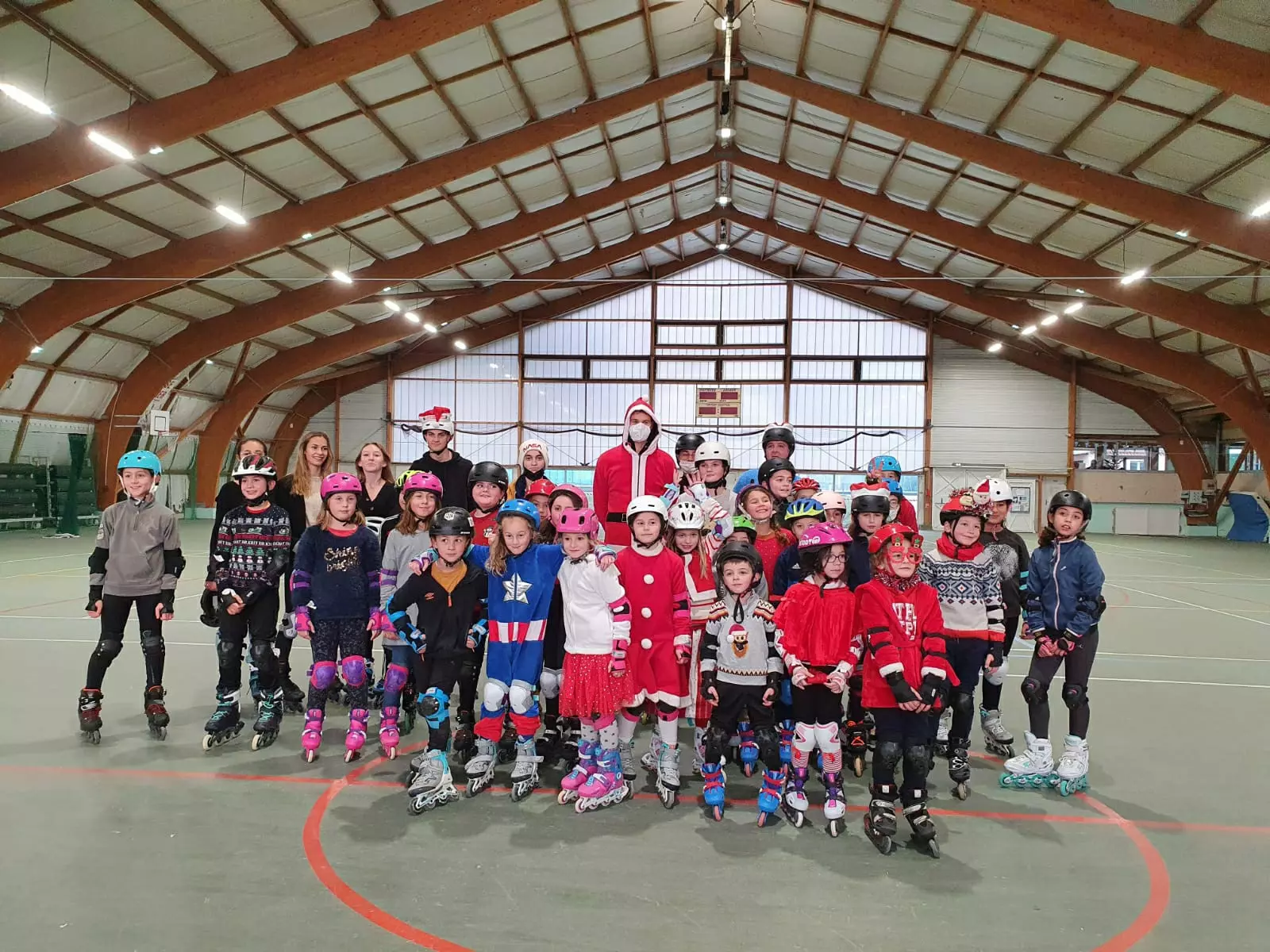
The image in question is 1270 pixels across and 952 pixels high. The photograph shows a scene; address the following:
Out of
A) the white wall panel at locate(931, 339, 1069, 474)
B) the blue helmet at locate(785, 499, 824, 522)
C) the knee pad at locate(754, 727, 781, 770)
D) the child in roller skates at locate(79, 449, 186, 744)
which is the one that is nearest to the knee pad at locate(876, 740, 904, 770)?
the knee pad at locate(754, 727, 781, 770)

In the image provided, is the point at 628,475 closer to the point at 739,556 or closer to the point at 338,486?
the point at 739,556

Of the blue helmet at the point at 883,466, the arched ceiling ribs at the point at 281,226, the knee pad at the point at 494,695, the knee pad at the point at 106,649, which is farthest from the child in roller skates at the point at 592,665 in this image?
the arched ceiling ribs at the point at 281,226

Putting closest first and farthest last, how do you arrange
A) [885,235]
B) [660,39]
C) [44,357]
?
[660,39], [44,357], [885,235]

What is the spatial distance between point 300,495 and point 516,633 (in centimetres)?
215

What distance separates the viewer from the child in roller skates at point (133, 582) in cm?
477

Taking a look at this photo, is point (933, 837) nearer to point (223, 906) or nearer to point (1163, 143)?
point (223, 906)

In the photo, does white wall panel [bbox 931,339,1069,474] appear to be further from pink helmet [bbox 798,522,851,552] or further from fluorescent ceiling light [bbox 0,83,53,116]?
fluorescent ceiling light [bbox 0,83,53,116]

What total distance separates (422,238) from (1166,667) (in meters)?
17.9

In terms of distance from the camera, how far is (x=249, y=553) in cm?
486

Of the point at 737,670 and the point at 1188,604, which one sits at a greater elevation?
the point at 737,670

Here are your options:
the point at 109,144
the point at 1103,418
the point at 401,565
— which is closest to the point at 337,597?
the point at 401,565

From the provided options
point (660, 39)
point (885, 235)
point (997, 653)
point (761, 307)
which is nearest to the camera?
point (997, 653)

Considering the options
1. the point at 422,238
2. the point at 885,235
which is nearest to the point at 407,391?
the point at 422,238

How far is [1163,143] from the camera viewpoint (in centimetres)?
1198
